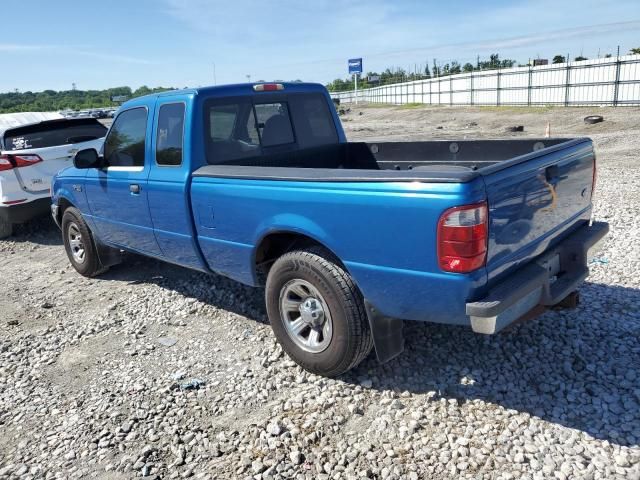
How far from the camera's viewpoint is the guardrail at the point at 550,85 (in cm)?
2542

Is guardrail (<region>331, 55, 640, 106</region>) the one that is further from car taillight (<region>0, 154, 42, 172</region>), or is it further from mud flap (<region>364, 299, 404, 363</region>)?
mud flap (<region>364, 299, 404, 363</region>)

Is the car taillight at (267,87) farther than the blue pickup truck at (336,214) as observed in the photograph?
Yes

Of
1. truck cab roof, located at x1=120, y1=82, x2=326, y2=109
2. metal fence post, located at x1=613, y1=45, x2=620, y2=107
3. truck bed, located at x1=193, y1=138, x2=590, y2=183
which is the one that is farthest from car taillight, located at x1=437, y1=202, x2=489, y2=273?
metal fence post, located at x1=613, y1=45, x2=620, y2=107

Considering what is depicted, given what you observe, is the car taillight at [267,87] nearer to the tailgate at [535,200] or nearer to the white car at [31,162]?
the tailgate at [535,200]

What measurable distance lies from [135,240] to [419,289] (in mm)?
3263

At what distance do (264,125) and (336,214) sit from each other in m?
1.91

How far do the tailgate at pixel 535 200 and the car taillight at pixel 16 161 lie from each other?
23.7 feet

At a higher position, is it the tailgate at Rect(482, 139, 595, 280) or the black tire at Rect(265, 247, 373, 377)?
the tailgate at Rect(482, 139, 595, 280)

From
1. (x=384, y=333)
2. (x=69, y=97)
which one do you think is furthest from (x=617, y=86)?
(x=69, y=97)

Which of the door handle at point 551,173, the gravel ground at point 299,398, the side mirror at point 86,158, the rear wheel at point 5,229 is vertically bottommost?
the gravel ground at point 299,398

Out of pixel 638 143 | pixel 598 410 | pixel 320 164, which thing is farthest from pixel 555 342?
pixel 638 143

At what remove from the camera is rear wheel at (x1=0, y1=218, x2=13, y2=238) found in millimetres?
8750

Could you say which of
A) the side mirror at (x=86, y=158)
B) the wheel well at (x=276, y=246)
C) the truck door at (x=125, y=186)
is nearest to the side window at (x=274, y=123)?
the truck door at (x=125, y=186)

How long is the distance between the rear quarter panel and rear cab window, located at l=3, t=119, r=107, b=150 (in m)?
5.69
